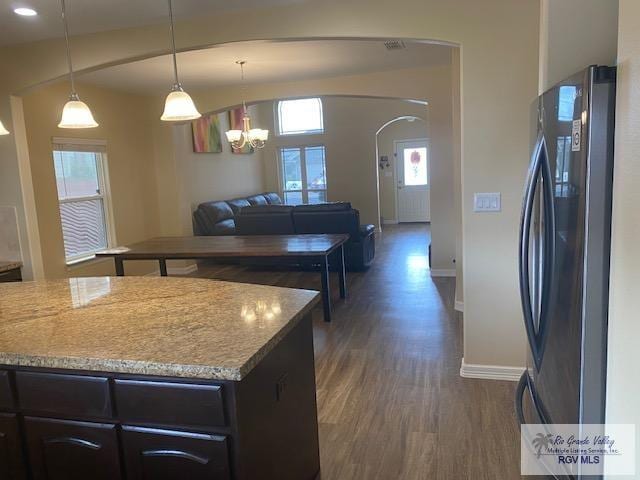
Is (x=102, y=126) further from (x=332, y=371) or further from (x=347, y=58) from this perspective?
(x=332, y=371)

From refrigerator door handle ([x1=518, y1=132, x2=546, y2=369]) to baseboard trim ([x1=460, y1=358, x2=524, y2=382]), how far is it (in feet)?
5.10

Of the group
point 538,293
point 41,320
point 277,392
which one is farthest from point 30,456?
point 538,293

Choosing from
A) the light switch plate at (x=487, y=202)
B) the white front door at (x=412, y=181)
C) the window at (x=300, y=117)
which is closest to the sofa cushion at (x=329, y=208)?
the light switch plate at (x=487, y=202)

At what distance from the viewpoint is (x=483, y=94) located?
2.95 m

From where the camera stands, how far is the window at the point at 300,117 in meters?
10.8

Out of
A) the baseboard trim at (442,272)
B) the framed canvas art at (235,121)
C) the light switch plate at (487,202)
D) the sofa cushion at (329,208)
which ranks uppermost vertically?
the framed canvas art at (235,121)

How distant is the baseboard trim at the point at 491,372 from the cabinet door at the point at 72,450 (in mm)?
2351

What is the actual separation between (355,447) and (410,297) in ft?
9.54

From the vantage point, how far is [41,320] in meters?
1.92

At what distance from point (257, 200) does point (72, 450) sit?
8312 mm

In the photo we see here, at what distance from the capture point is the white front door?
11.4m

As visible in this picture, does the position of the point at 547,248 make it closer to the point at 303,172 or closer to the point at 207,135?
the point at 207,135

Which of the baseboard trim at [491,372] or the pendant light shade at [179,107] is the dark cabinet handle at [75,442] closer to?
the pendant light shade at [179,107]

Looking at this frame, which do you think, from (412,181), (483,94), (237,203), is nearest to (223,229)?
(237,203)
